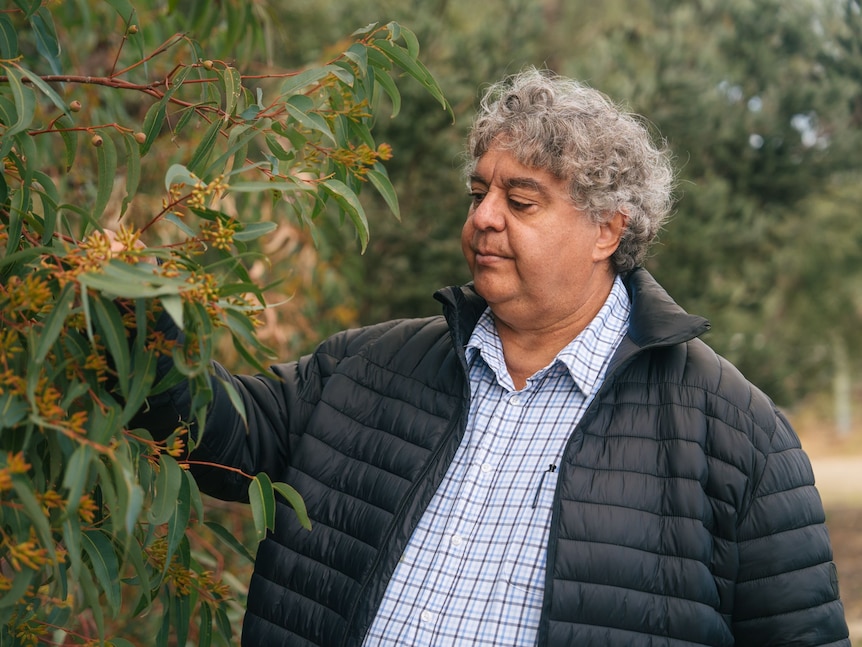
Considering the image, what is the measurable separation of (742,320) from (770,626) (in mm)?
4510

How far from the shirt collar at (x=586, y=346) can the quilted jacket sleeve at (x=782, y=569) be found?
13.0 inches

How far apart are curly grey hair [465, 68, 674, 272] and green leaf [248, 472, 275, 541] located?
79cm

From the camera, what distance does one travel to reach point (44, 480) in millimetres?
1402

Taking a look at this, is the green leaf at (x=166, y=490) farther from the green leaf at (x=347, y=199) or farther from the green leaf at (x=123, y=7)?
the green leaf at (x=123, y=7)

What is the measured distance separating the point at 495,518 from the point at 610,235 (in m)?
0.62

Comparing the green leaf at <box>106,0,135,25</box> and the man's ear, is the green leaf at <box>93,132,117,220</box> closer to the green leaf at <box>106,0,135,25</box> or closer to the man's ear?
A: the green leaf at <box>106,0,135,25</box>

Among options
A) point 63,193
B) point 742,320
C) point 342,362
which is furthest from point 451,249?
point 342,362

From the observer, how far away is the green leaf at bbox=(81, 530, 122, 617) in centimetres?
146

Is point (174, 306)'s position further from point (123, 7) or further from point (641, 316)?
point (641, 316)

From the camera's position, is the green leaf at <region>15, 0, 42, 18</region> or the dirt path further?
the dirt path

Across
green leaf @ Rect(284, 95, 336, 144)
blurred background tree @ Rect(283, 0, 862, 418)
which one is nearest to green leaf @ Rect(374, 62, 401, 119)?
green leaf @ Rect(284, 95, 336, 144)

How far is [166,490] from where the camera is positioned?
57.2 inches

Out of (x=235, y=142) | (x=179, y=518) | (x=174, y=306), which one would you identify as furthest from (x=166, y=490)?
(x=235, y=142)

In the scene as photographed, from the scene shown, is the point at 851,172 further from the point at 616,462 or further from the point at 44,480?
the point at 44,480
